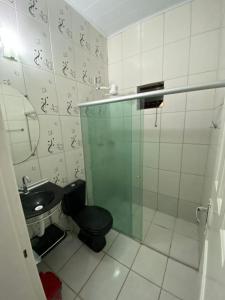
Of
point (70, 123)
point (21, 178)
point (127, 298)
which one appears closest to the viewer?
point (127, 298)

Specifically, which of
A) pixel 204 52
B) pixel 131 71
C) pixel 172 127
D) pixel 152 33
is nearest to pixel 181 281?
pixel 172 127

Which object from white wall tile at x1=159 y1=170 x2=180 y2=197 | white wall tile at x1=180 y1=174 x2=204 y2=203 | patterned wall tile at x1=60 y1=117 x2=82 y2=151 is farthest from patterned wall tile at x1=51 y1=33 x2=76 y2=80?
white wall tile at x1=180 y1=174 x2=204 y2=203

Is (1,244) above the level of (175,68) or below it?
below

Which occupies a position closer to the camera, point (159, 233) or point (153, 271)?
point (153, 271)

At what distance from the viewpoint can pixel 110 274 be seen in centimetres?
127

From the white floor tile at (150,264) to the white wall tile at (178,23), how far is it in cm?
244

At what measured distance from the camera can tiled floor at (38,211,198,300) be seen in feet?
3.68

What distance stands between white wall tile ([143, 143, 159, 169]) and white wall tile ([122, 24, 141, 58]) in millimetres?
1302

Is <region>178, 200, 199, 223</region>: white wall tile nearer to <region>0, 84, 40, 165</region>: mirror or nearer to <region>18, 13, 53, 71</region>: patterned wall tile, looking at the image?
<region>0, 84, 40, 165</region>: mirror

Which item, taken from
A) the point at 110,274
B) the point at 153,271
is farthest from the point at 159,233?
the point at 110,274

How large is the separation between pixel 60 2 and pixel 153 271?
2.80 metres

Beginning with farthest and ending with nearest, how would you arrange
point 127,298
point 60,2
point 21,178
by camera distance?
point 60,2, point 21,178, point 127,298

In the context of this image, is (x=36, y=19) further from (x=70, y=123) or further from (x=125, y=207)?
(x=125, y=207)

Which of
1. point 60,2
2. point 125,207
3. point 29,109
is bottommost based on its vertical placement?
point 125,207
